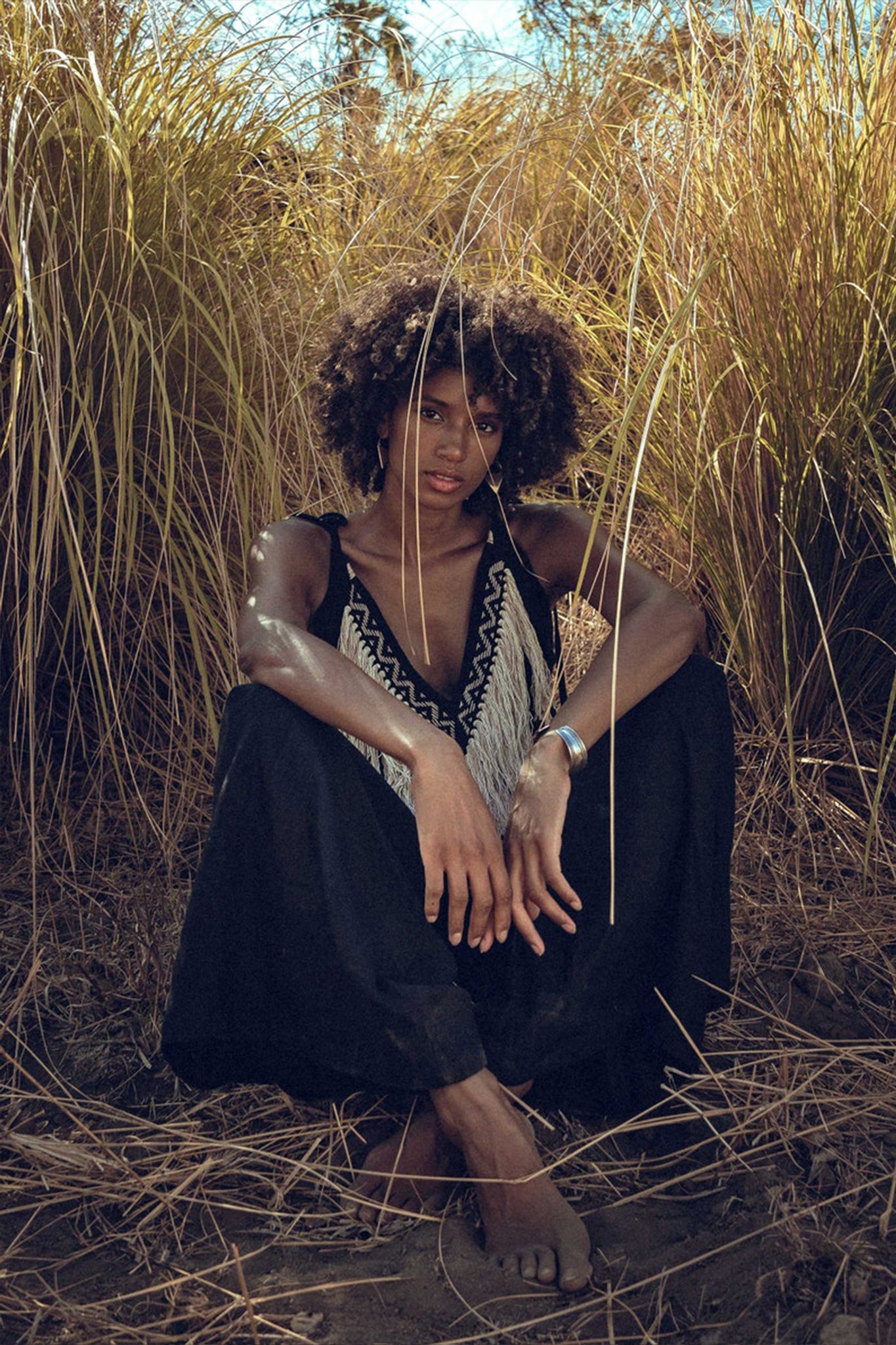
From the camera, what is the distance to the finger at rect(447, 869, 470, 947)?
157 cm

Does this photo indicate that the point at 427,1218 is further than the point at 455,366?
No

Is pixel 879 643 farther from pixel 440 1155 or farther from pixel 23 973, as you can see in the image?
pixel 23 973

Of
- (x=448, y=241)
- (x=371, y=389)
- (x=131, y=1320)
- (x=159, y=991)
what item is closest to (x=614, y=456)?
(x=371, y=389)

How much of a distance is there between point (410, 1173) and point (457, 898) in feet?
1.08

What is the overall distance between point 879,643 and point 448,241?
151 cm

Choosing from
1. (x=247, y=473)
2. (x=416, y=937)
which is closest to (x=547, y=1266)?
(x=416, y=937)

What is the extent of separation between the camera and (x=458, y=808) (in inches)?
61.8

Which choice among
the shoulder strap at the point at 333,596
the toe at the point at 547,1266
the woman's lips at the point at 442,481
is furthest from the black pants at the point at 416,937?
the woman's lips at the point at 442,481

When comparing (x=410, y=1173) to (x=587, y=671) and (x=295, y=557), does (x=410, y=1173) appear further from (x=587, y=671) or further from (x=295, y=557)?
(x=295, y=557)

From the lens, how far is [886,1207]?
4.69ft

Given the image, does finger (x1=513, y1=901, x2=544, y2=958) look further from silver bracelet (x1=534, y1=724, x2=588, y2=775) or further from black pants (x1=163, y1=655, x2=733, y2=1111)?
silver bracelet (x1=534, y1=724, x2=588, y2=775)

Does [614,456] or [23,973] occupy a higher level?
[614,456]

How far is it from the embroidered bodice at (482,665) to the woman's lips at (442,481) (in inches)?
6.5

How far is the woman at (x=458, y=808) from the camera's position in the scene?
5.04ft
